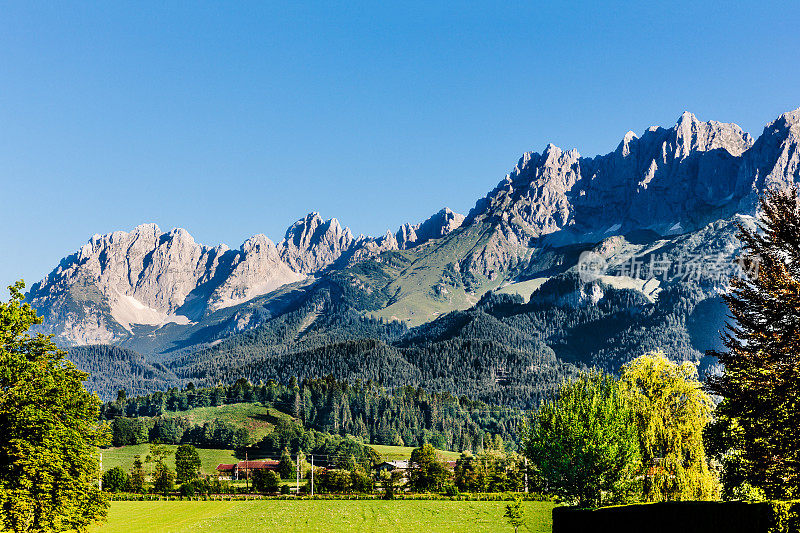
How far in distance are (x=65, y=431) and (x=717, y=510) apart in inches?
1473

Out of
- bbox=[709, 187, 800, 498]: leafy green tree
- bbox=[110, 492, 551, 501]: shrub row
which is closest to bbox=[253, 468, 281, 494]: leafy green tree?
bbox=[110, 492, 551, 501]: shrub row

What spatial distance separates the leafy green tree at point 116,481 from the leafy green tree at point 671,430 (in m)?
125

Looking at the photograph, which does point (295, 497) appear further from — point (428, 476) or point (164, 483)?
point (164, 483)

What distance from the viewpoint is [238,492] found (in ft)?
481

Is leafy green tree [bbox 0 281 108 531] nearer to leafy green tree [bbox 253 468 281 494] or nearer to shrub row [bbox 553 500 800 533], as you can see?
shrub row [bbox 553 500 800 533]

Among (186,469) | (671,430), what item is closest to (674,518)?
(671,430)

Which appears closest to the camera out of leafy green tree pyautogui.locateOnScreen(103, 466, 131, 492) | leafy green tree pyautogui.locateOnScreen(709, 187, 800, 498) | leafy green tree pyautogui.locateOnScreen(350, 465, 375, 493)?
leafy green tree pyautogui.locateOnScreen(709, 187, 800, 498)

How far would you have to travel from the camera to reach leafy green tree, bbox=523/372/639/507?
50438 mm

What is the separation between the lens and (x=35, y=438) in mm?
38469

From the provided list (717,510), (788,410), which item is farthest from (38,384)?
(788,410)

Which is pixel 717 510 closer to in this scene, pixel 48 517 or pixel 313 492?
pixel 48 517

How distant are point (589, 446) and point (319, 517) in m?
51.6

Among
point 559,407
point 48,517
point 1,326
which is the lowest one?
point 48,517

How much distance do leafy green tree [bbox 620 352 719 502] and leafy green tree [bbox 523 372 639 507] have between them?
1.77 meters
